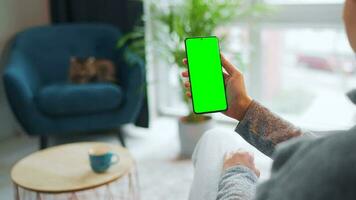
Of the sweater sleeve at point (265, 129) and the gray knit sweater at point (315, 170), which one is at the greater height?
the gray knit sweater at point (315, 170)

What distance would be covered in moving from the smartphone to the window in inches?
64.8

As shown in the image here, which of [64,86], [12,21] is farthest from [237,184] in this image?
[12,21]

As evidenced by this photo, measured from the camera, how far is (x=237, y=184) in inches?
35.5

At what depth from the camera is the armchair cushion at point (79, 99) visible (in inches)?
→ 97.1

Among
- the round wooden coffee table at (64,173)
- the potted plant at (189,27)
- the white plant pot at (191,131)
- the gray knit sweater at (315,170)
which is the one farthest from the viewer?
the white plant pot at (191,131)

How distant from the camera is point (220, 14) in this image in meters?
2.40

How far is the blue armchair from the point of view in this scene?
2457 millimetres

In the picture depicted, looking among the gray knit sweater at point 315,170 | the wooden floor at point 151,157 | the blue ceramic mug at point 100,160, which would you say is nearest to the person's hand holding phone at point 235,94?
the gray knit sweater at point 315,170

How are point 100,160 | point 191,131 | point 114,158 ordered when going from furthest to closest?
point 191,131 → point 114,158 → point 100,160

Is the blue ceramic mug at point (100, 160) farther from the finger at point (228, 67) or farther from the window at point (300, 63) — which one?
the window at point (300, 63)

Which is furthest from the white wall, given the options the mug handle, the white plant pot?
the mug handle

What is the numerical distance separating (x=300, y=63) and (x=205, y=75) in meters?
2.19

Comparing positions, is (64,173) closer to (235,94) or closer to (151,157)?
(235,94)

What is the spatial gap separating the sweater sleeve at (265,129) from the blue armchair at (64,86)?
165cm
